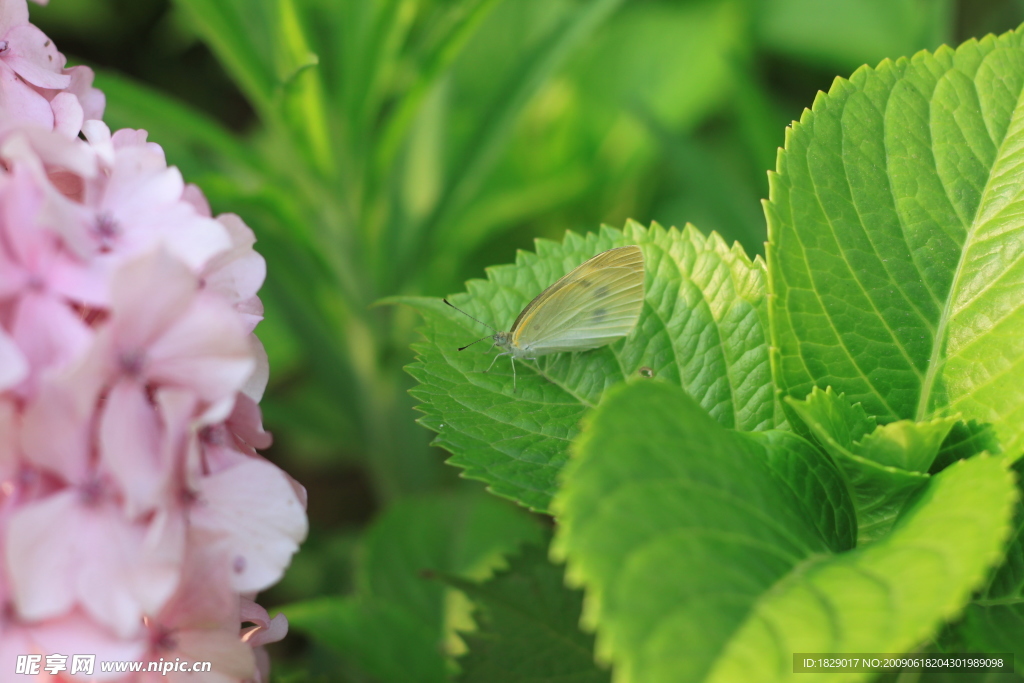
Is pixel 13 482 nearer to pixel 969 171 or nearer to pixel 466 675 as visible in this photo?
pixel 466 675

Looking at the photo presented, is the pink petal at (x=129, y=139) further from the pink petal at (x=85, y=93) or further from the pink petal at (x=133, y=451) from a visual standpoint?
the pink petal at (x=133, y=451)

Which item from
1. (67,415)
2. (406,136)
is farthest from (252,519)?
(406,136)

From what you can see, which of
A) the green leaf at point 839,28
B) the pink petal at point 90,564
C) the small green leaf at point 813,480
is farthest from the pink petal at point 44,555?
the green leaf at point 839,28

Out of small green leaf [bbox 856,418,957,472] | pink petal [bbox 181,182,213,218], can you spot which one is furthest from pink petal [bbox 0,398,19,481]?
small green leaf [bbox 856,418,957,472]

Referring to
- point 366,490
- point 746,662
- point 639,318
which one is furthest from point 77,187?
point 366,490

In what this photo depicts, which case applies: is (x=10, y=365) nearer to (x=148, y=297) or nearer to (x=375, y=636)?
(x=148, y=297)

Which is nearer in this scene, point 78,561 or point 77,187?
point 78,561

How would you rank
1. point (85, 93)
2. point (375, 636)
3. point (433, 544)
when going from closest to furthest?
point (85, 93) → point (375, 636) → point (433, 544)
